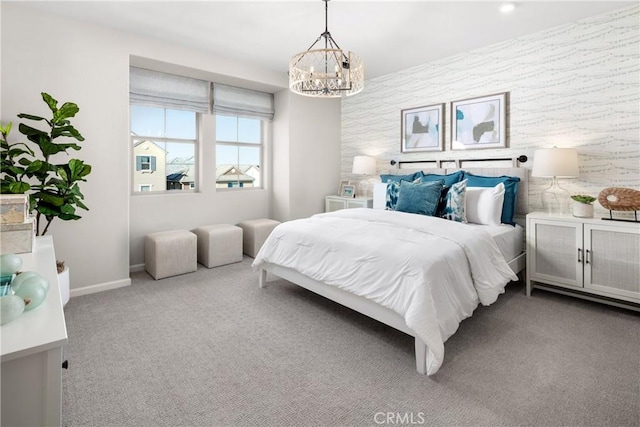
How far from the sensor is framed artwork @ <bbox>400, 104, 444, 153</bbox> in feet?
13.9

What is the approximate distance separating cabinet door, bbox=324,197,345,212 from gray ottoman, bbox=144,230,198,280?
218 cm

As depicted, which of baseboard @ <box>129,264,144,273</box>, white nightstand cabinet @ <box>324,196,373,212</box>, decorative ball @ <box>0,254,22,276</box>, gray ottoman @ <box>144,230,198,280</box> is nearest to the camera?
decorative ball @ <box>0,254,22,276</box>

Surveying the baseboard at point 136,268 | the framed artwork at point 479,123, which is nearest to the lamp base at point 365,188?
the framed artwork at point 479,123

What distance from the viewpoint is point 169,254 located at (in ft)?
11.9

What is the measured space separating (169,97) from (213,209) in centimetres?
152

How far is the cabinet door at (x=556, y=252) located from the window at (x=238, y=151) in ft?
12.2

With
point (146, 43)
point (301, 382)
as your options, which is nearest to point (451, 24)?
point (146, 43)

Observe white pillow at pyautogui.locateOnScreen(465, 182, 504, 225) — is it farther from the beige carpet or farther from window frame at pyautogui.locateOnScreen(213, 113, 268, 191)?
window frame at pyautogui.locateOnScreen(213, 113, 268, 191)

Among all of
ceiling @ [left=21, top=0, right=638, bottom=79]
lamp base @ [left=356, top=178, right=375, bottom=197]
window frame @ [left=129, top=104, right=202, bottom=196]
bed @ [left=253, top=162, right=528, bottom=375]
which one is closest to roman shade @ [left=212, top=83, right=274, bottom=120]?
window frame @ [left=129, top=104, right=202, bottom=196]

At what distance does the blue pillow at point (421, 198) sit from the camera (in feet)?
Answer: 11.2

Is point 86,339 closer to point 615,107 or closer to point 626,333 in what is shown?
point 626,333

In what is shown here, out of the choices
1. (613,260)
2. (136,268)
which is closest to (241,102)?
(136,268)

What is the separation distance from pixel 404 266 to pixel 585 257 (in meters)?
1.88

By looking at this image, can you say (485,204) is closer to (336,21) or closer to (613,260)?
(613,260)
